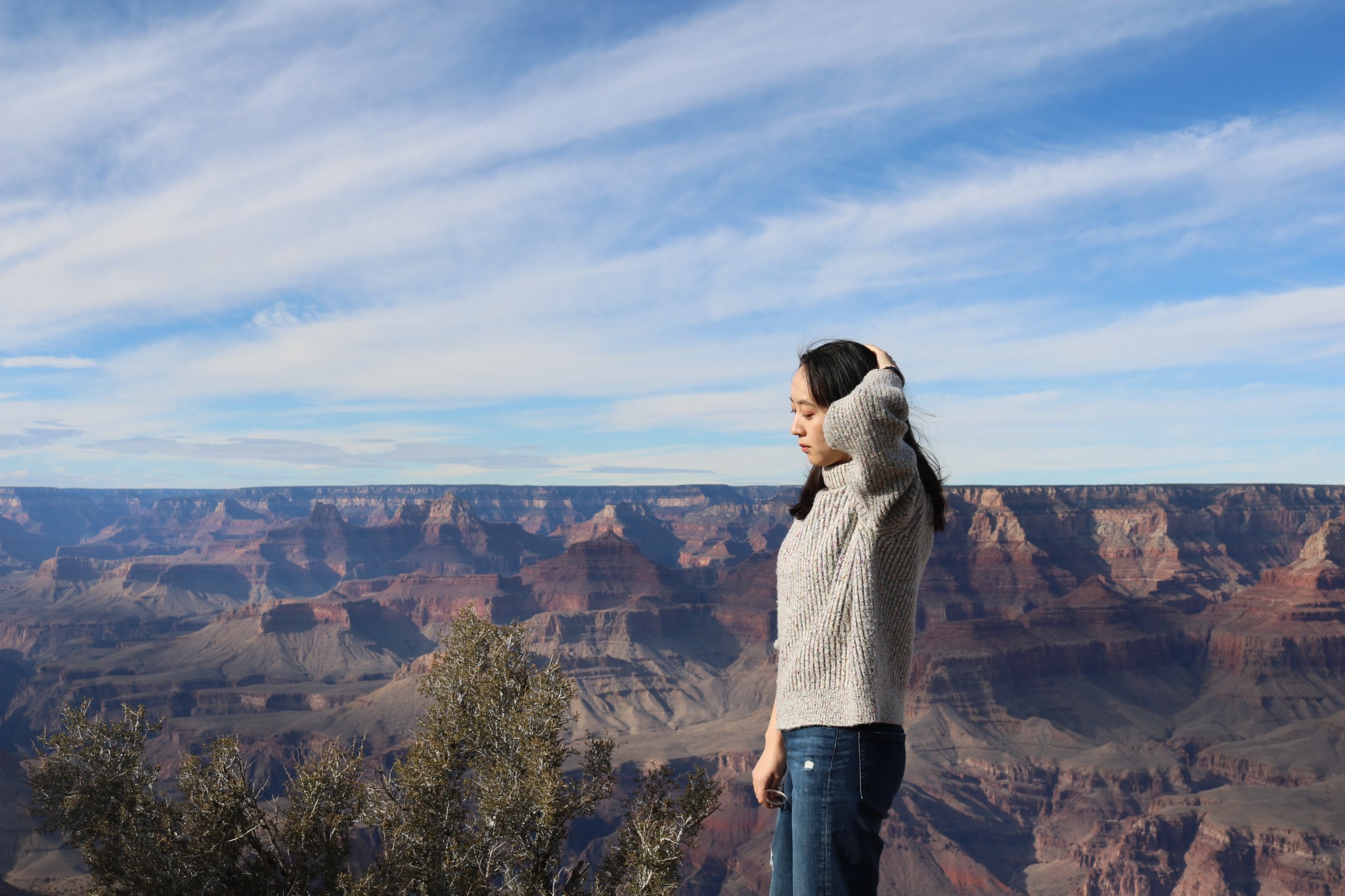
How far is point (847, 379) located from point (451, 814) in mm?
11303

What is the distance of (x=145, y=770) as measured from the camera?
18453mm

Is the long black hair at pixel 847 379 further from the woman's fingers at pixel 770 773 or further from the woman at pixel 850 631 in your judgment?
the woman's fingers at pixel 770 773

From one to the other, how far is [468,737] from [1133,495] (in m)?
186

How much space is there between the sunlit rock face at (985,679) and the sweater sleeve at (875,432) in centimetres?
3346

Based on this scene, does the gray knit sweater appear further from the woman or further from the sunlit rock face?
the sunlit rock face

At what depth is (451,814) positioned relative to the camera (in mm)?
13359

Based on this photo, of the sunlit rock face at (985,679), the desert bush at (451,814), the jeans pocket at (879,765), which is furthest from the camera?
the sunlit rock face at (985,679)

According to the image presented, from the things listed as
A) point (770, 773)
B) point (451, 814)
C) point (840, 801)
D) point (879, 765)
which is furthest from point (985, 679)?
point (840, 801)

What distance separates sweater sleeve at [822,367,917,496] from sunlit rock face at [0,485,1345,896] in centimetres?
3346

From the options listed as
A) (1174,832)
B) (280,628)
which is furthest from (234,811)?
(280,628)

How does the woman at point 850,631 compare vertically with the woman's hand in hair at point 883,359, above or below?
below

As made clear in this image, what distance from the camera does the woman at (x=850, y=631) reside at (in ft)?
12.5

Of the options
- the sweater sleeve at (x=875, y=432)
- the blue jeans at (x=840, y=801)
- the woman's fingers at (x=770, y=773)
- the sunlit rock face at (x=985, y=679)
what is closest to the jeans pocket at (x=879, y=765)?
the blue jeans at (x=840, y=801)

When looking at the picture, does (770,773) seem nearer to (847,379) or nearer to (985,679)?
(847,379)
